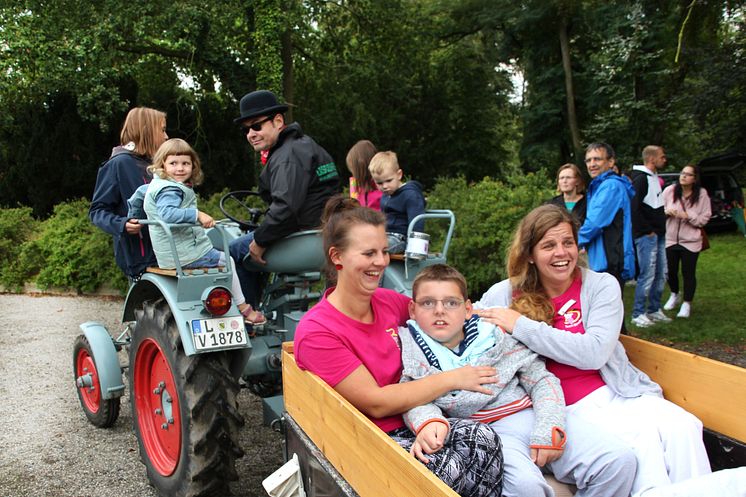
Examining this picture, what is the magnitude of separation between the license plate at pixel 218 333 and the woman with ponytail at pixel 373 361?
822mm

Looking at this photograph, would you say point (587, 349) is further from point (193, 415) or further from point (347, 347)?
point (193, 415)

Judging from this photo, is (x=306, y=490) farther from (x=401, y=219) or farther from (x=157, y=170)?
(x=401, y=219)

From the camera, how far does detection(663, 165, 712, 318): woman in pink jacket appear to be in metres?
7.26

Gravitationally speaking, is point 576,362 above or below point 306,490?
above

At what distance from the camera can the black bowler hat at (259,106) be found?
3.73m

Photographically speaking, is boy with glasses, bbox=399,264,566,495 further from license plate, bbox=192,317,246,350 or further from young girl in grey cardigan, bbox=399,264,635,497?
license plate, bbox=192,317,246,350

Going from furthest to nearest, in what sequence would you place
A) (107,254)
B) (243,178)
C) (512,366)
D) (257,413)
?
(243,178), (107,254), (257,413), (512,366)

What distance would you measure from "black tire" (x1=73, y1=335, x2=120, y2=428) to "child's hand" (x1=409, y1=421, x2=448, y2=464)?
9.44 feet

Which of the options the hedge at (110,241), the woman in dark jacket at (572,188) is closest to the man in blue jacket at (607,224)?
the woman in dark jacket at (572,188)

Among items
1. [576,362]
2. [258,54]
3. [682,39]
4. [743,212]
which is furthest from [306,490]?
[258,54]

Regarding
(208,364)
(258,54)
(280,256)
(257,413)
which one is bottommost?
(257,413)

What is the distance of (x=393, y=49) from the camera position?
1716 cm

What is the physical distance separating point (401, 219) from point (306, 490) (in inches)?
111

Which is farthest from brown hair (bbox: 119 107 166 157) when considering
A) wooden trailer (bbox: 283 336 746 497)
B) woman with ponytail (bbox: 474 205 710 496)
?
woman with ponytail (bbox: 474 205 710 496)
